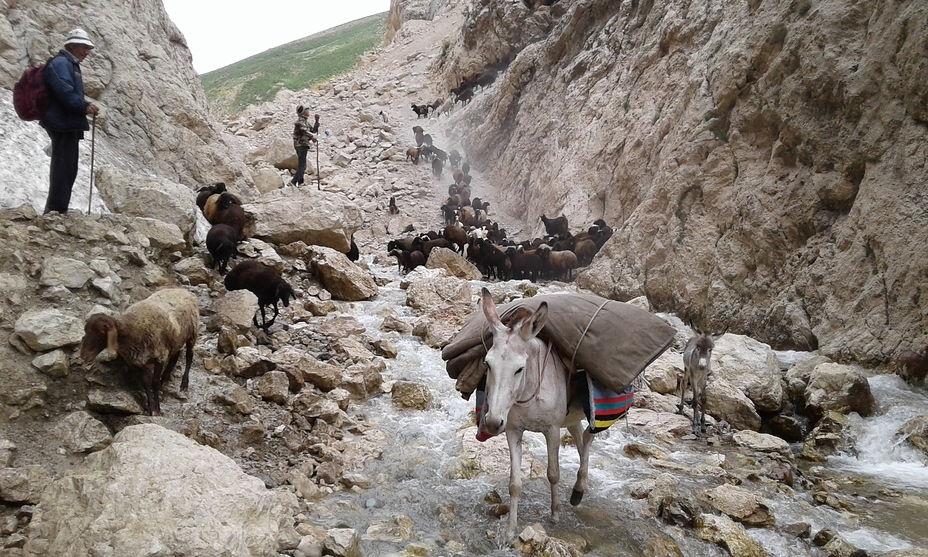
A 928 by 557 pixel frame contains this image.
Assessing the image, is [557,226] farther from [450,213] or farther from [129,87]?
[129,87]

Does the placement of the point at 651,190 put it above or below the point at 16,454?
below

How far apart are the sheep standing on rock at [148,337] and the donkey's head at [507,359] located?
10.9 ft

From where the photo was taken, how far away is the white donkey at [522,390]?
404 cm

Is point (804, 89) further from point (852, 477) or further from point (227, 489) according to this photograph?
point (227, 489)

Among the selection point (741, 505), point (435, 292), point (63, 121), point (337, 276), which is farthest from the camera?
point (435, 292)

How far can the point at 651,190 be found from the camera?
44.2 feet

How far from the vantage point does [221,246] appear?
9055 millimetres

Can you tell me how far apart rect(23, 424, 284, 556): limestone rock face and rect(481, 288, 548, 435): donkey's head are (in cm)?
172

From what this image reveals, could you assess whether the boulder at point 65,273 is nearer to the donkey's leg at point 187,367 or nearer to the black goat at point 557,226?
the donkey's leg at point 187,367

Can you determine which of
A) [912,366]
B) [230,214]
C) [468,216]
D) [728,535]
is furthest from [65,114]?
[468,216]

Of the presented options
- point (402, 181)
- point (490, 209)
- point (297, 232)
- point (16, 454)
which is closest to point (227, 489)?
point (16, 454)

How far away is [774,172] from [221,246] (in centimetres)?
1007

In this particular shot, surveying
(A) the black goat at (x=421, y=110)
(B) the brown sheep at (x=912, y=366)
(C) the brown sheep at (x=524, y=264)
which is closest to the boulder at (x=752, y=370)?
(B) the brown sheep at (x=912, y=366)

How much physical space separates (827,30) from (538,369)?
9400 millimetres
